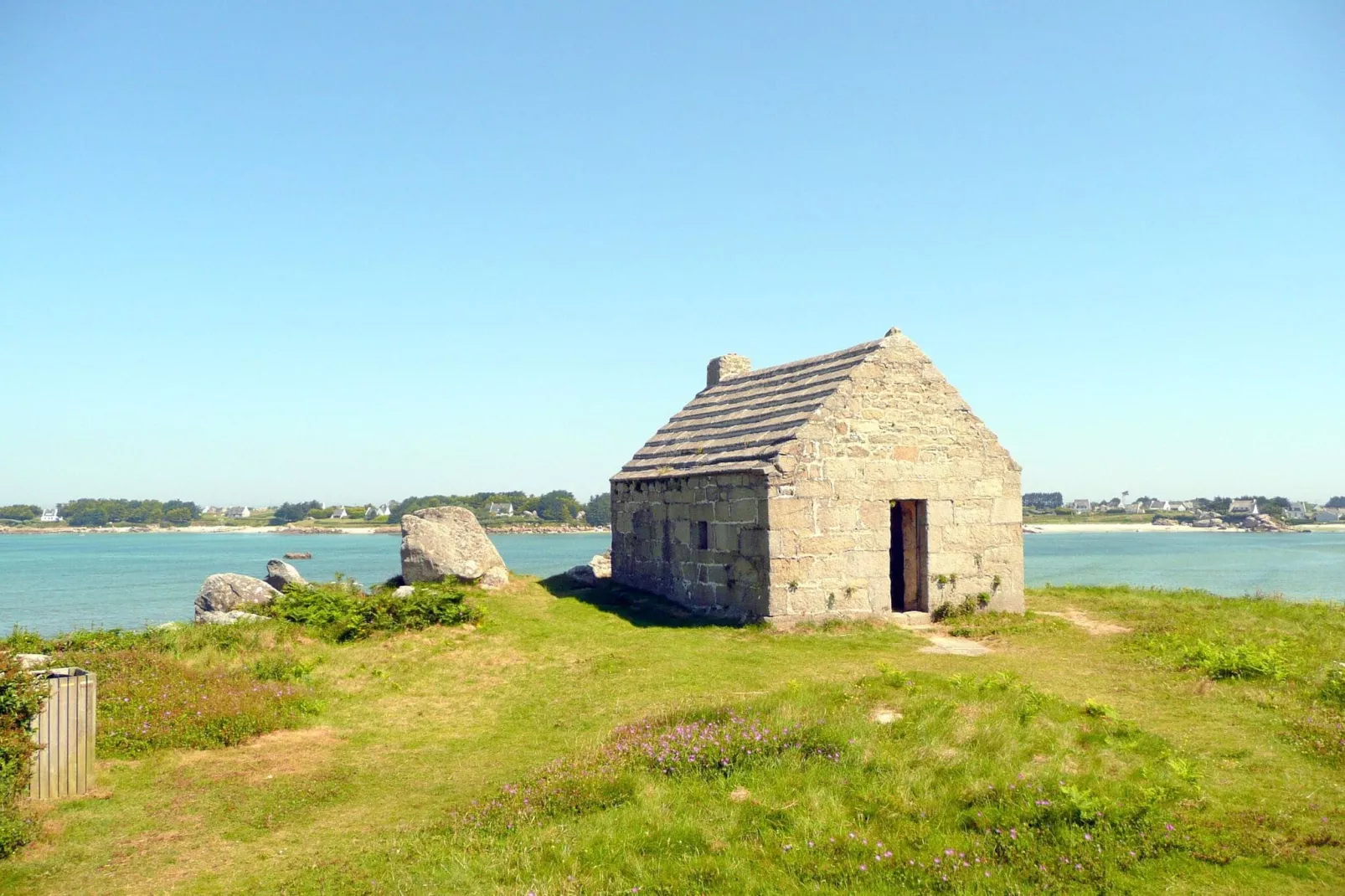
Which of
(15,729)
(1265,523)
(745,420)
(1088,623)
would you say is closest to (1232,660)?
(1088,623)

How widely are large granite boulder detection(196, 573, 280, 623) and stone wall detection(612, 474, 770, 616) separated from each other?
9.09 metres

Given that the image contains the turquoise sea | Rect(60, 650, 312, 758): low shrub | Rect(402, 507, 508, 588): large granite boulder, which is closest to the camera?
Rect(60, 650, 312, 758): low shrub

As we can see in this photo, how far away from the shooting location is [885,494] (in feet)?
62.1

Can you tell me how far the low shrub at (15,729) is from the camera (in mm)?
8188

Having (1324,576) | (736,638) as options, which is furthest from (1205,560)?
(736,638)

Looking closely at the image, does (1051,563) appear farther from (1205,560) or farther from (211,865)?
(211,865)

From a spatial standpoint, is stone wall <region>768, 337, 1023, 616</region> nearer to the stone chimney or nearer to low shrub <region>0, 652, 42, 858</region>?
the stone chimney

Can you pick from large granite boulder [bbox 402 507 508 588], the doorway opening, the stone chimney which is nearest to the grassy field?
the doorway opening

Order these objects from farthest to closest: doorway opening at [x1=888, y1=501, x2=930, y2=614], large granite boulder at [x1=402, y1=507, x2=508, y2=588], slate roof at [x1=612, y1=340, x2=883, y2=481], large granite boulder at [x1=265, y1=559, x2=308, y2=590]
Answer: large granite boulder at [x1=265, y1=559, x2=308, y2=590] < large granite boulder at [x1=402, y1=507, x2=508, y2=588] < doorway opening at [x1=888, y1=501, x2=930, y2=614] < slate roof at [x1=612, y1=340, x2=883, y2=481]

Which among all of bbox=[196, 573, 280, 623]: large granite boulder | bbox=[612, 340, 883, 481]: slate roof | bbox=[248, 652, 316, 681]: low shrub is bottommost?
bbox=[248, 652, 316, 681]: low shrub

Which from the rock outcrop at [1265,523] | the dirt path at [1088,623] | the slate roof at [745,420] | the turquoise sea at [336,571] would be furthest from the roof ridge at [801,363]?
the rock outcrop at [1265,523]

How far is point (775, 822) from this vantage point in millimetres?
7809

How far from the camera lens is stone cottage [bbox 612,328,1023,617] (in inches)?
706

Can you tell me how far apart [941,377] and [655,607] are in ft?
29.0
